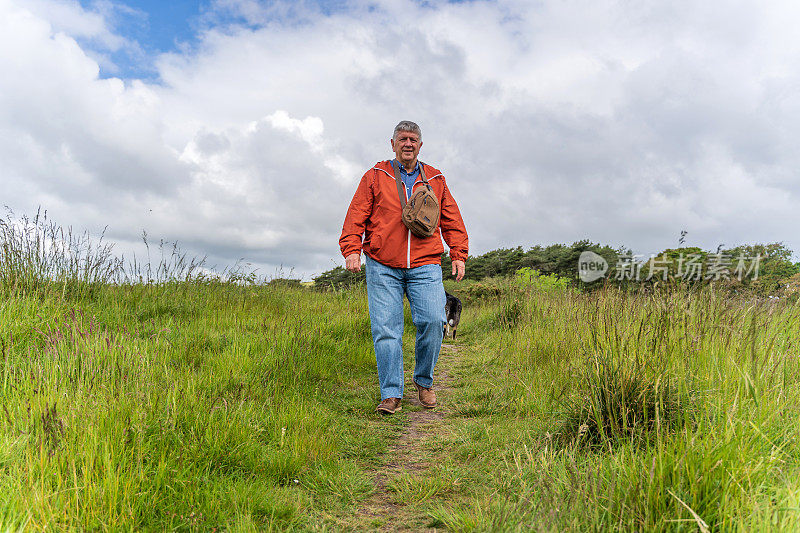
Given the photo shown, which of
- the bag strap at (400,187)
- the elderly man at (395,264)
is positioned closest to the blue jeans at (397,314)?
the elderly man at (395,264)

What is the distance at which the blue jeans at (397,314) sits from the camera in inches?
169

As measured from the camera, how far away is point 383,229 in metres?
4.28

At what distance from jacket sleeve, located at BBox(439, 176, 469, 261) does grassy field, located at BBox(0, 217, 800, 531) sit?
1.33 metres

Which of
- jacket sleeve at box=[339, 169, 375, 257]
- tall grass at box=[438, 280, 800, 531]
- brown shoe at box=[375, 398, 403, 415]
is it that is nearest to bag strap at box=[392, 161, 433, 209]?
jacket sleeve at box=[339, 169, 375, 257]

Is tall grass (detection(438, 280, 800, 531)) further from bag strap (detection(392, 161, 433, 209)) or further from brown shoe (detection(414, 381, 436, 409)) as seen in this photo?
bag strap (detection(392, 161, 433, 209))

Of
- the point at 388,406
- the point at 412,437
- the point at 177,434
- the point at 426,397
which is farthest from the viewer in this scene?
the point at 426,397

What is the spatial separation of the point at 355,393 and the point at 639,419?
9.00 feet

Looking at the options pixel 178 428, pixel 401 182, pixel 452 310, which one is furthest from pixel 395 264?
pixel 452 310

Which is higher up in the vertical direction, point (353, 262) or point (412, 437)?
point (353, 262)

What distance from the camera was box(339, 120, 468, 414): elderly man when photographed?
14.1 ft

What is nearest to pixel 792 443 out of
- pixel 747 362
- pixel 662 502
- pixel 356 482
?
pixel 747 362

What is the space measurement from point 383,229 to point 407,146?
83 cm

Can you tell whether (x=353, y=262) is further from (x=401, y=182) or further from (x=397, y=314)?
(x=401, y=182)

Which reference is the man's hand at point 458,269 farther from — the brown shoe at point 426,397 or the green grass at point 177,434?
the green grass at point 177,434
